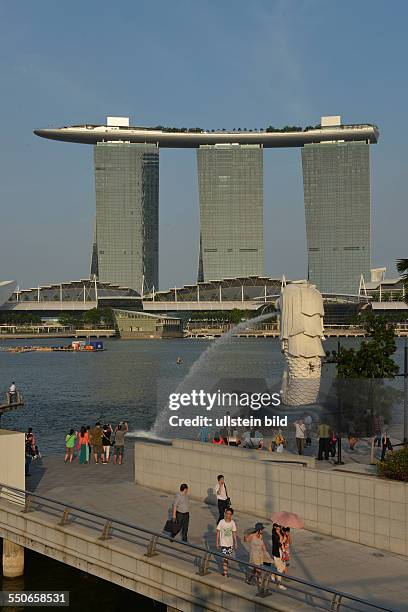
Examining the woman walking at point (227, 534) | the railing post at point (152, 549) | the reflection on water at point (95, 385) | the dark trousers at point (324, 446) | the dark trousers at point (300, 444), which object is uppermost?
the dark trousers at point (324, 446)

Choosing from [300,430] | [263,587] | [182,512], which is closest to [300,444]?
[300,430]

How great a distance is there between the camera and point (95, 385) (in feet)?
222

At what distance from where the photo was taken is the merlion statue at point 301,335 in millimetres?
28031

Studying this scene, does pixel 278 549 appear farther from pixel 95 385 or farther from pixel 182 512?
pixel 95 385

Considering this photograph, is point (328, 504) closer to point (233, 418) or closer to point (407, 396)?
point (407, 396)

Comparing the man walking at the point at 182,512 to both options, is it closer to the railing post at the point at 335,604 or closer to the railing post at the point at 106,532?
the railing post at the point at 106,532

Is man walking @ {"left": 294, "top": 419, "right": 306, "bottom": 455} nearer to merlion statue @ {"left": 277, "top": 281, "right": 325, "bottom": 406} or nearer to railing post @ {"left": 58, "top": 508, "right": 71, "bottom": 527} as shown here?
railing post @ {"left": 58, "top": 508, "right": 71, "bottom": 527}

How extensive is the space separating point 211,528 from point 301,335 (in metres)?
14.7

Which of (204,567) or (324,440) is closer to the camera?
(204,567)

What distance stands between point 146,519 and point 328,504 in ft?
12.0

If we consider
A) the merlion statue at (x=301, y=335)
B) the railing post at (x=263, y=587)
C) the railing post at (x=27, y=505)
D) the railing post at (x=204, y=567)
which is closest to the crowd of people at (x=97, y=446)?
the railing post at (x=27, y=505)

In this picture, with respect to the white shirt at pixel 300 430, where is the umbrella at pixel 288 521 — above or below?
below

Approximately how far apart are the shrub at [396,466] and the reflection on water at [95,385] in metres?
9.71

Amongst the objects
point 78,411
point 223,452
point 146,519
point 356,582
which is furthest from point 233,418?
point 78,411
